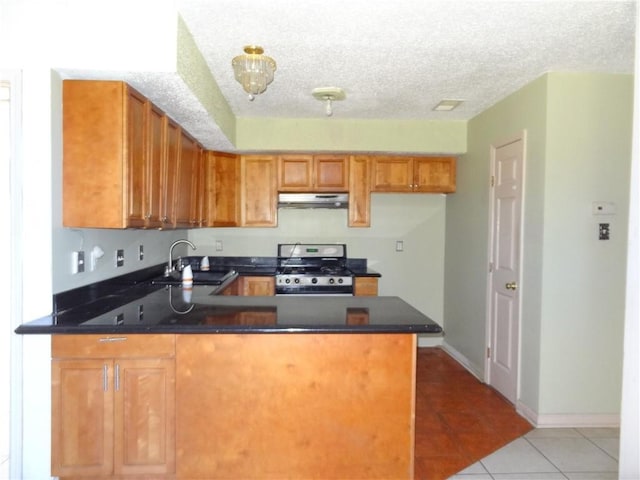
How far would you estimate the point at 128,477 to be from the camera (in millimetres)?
1917

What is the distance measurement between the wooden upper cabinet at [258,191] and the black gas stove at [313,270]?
51 cm

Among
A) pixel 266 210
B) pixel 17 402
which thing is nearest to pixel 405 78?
pixel 266 210

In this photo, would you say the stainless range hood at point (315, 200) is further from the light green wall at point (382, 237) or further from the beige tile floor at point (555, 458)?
the beige tile floor at point (555, 458)

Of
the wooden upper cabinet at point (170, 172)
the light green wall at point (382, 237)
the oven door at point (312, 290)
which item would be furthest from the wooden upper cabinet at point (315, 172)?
the wooden upper cabinet at point (170, 172)

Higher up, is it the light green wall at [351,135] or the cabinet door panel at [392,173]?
the light green wall at [351,135]

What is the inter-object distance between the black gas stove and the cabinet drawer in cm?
220

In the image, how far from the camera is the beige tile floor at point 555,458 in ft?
7.31

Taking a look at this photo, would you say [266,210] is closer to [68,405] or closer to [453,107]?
[453,107]

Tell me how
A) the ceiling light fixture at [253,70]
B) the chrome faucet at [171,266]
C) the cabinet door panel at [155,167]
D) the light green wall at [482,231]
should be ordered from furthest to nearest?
the chrome faucet at [171,266] < the light green wall at [482,231] < the cabinet door panel at [155,167] < the ceiling light fixture at [253,70]

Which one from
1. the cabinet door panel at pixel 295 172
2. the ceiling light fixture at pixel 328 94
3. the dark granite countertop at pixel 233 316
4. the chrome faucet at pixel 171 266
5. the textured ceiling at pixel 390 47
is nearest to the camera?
the dark granite countertop at pixel 233 316

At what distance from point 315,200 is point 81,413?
2.81 m

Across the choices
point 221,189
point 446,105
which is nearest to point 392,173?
point 446,105

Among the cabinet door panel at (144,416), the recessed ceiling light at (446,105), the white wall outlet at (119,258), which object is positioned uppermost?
the recessed ceiling light at (446,105)

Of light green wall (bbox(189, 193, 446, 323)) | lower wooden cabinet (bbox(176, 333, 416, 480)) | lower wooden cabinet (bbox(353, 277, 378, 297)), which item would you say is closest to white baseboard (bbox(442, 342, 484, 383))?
light green wall (bbox(189, 193, 446, 323))
